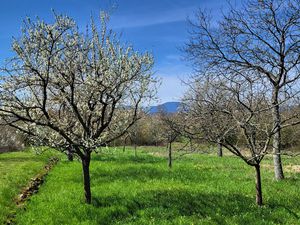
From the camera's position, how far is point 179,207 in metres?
12.4

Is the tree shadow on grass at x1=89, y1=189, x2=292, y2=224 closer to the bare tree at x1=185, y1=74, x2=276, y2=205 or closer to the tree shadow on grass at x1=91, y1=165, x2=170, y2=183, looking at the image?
the bare tree at x1=185, y1=74, x2=276, y2=205

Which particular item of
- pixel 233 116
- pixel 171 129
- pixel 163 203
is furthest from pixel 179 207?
pixel 171 129

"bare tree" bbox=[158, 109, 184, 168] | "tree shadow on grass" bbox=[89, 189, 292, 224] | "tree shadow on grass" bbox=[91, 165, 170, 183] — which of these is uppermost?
"bare tree" bbox=[158, 109, 184, 168]

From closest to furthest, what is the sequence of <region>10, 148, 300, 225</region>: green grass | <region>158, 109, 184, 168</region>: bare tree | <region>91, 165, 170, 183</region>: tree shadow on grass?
<region>10, 148, 300, 225</region>: green grass, <region>158, 109, 184, 168</region>: bare tree, <region>91, 165, 170, 183</region>: tree shadow on grass

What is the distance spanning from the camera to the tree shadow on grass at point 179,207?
11289mm

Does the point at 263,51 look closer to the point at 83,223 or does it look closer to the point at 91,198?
the point at 91,198

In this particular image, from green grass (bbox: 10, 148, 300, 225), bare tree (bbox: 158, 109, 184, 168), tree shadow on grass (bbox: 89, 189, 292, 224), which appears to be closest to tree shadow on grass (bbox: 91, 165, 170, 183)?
green grass (bbox: 10, 148, 300, 225)

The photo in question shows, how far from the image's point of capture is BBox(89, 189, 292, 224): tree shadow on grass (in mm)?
11289

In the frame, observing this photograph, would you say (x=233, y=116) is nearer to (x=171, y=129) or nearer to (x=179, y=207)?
(x=179, y=207)

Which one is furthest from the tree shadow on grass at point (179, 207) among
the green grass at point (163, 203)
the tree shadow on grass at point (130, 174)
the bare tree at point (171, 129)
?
the tree shadow on grass at point (130, 174)

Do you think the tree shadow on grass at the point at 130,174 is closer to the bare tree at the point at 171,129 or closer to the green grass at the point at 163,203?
the green grass at the point at 163,203

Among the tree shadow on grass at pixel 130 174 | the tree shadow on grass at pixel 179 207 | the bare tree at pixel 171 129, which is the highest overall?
the bare tree at pixel 171 129

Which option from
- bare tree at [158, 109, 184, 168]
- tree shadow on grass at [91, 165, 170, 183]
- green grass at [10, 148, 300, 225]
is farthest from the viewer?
tree shadow on grass at [91, 165, 170, 183]

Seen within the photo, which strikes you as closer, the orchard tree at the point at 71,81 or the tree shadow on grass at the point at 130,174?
the orchard tree at the point at 71,81
